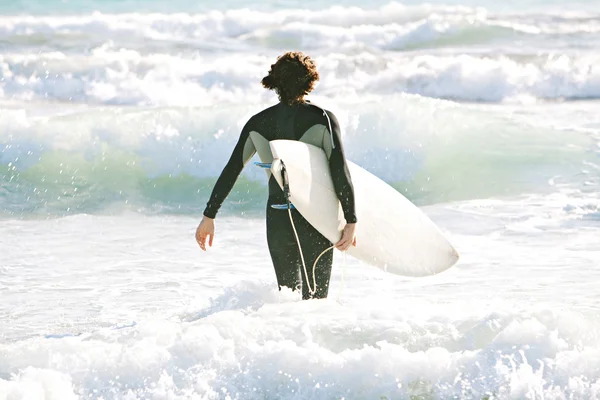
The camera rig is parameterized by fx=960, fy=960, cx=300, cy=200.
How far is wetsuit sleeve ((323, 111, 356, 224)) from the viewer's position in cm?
404

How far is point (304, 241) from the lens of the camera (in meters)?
4.17

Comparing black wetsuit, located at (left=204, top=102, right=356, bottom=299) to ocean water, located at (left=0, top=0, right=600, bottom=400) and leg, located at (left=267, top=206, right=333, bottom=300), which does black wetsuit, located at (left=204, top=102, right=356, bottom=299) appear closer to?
leg, located at (left=267, top=206, right=333, bottom=300)

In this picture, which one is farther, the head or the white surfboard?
the white surfboard

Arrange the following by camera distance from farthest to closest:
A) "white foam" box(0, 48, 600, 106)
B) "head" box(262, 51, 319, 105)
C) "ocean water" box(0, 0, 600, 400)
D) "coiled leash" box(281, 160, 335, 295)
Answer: "white foam" box(0, 48, 600, 106) < "coiled leash" box(281, 160, 335, 295) < "head" box(262, 51, 319, 105) < "ocean water" box(0, 0, 600, 400)

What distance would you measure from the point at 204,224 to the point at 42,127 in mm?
10994

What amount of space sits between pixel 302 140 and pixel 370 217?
69 cm

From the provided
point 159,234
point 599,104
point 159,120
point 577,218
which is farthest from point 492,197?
point 599,104

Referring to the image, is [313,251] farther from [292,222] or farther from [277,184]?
[277,184]

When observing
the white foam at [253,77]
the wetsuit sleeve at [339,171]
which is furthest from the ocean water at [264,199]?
the wetsuit sleeve at [339,171]

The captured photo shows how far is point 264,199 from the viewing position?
11859 mm

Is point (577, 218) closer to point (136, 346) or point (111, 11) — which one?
point (136, 346)

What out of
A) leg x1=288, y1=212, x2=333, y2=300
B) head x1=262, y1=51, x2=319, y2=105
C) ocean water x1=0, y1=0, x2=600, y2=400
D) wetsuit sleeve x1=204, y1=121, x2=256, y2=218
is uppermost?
head x1=262, y1=51, x2=319, y2=105

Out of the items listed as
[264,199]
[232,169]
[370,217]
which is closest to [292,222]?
[232,169]

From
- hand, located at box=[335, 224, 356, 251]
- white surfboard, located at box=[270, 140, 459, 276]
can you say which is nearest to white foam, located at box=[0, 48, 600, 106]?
white surfboard, located at box=[270, 140, 459, 276]
